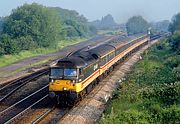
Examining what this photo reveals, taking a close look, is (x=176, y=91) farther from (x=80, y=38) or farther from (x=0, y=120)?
(x=80, y=38)

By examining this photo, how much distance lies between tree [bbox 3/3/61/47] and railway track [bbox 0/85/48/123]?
3917cm

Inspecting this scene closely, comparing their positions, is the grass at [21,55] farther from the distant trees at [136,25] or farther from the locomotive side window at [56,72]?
the distant trees at [136,25]

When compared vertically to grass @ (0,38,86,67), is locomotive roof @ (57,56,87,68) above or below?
above

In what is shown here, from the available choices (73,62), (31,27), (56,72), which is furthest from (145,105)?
(31,27)

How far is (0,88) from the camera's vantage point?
3025 centimetres

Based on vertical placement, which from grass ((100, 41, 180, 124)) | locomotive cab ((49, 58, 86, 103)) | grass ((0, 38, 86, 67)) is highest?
locomotive cab ((49, 58, 86, 103))

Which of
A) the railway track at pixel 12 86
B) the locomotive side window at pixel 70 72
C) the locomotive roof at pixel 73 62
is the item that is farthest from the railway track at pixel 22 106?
the locomotive roof at pixel 73 62

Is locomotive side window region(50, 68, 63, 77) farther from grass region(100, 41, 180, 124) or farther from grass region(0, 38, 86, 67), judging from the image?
grass region(0, 38, 86, 67)

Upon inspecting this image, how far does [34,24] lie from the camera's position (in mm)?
67750

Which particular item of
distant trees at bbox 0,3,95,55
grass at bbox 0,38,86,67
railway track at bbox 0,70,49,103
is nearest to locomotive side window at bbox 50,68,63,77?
railway track at bbox 0,70,49,103

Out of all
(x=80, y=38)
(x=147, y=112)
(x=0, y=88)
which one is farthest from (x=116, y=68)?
(x=80, y=38)

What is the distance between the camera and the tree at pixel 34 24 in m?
65.5

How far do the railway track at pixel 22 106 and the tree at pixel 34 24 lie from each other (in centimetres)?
3917

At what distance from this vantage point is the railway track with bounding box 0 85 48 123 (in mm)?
20502
